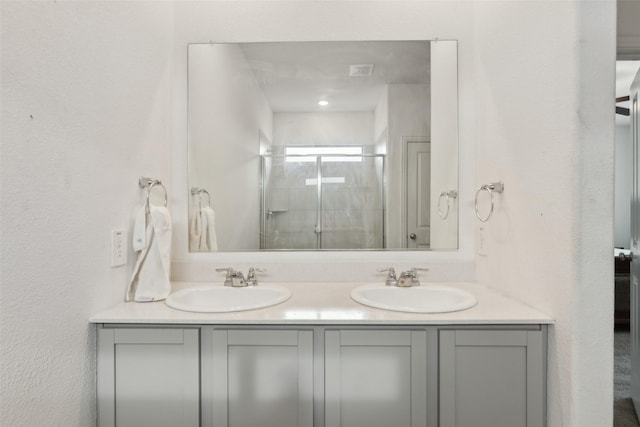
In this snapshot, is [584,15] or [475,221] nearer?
[584,15]

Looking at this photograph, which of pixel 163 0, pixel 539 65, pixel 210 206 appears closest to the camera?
pixel 539 65

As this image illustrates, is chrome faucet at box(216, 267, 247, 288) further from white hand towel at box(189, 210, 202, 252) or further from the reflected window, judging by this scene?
the reflected window

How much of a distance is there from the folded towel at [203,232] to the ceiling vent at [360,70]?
3.32 ft

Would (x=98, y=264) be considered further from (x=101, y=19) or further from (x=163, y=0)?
(x=163, y=0)

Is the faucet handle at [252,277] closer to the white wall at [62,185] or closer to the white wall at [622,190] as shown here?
the white wall at [62,185]

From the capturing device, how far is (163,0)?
1654 mm

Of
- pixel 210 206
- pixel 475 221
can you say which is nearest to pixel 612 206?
pixel 475 221

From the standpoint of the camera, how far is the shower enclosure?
→ 1723 millimetres

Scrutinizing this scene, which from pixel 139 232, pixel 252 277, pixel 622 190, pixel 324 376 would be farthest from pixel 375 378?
pixel 622 190

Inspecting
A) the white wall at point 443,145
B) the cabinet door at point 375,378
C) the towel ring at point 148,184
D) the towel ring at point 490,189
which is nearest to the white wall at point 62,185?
the towel ring at point 148,184

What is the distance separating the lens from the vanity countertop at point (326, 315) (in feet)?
3.84

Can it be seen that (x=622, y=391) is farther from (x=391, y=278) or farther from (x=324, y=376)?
(x=324, y=376)

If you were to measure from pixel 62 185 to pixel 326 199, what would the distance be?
1.07 metres

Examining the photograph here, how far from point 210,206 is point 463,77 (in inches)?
56.8
